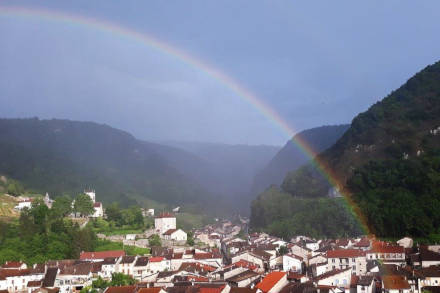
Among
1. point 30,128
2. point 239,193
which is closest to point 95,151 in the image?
point 30,128

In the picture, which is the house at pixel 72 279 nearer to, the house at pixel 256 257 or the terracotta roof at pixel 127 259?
the terracotta roof at pixel 127 259

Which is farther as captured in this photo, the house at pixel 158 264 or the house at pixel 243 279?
the house at pixel 158 264

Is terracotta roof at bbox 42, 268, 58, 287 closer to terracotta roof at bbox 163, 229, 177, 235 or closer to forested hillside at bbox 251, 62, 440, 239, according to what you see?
terracotta roof at bbox 163, 229, 177, 235

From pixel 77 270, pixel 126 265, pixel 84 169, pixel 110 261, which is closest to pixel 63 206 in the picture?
pixel 110 261

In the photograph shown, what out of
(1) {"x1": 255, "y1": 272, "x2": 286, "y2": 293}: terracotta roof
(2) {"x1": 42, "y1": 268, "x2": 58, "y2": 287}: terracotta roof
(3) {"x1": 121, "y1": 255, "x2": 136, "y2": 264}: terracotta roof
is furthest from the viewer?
(3) {"x1": 121, "y1": 255, "x2": 136, "y2": 264}: terracotta roof

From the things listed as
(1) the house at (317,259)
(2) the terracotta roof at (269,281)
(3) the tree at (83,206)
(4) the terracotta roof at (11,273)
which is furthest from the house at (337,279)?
(3) the tree at (83,206)

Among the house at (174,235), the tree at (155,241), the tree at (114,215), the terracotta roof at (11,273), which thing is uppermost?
the tree at (114,215)

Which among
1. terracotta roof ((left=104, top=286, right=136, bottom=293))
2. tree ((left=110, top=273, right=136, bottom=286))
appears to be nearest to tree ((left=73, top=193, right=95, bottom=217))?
tree ((left=110, top=273, right=136, bottom=286))

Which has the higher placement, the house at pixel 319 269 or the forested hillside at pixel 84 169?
the forested hillside at pixel 84 169

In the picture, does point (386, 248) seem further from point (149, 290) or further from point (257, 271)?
point (149, 290)
